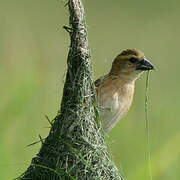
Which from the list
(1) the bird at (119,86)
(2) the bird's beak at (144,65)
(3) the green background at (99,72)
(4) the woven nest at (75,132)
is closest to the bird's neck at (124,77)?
(1) the bird at (119,86)

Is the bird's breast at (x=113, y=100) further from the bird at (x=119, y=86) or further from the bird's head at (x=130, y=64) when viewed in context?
the bird's head at (x=130, y=64)

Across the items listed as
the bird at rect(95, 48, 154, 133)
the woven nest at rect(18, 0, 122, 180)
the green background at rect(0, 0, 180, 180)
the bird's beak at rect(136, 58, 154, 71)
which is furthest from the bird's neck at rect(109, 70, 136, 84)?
the woven nest at rect(18, 0, 122, 180)

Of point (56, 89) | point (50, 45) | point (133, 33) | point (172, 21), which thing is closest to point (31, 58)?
point (56, 89)

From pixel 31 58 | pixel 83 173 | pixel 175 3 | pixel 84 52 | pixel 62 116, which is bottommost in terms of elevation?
pixel 83 173

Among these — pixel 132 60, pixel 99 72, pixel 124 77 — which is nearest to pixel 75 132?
pixel 132 60

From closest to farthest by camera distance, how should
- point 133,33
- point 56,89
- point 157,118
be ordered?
point 157,118, point 56,89, point 133,33

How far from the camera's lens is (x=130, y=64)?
26.4ft

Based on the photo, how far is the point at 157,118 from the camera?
36.4 ft

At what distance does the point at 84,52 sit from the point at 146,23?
1154 centimetres

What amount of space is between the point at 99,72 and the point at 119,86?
4.98 meters

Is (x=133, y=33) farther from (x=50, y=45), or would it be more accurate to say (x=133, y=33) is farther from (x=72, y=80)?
(x=72, y=80)

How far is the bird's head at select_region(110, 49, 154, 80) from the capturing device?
7.87 meters

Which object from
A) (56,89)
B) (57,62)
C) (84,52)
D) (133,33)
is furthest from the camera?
(133,33)

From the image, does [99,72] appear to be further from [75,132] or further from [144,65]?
[75,132]
